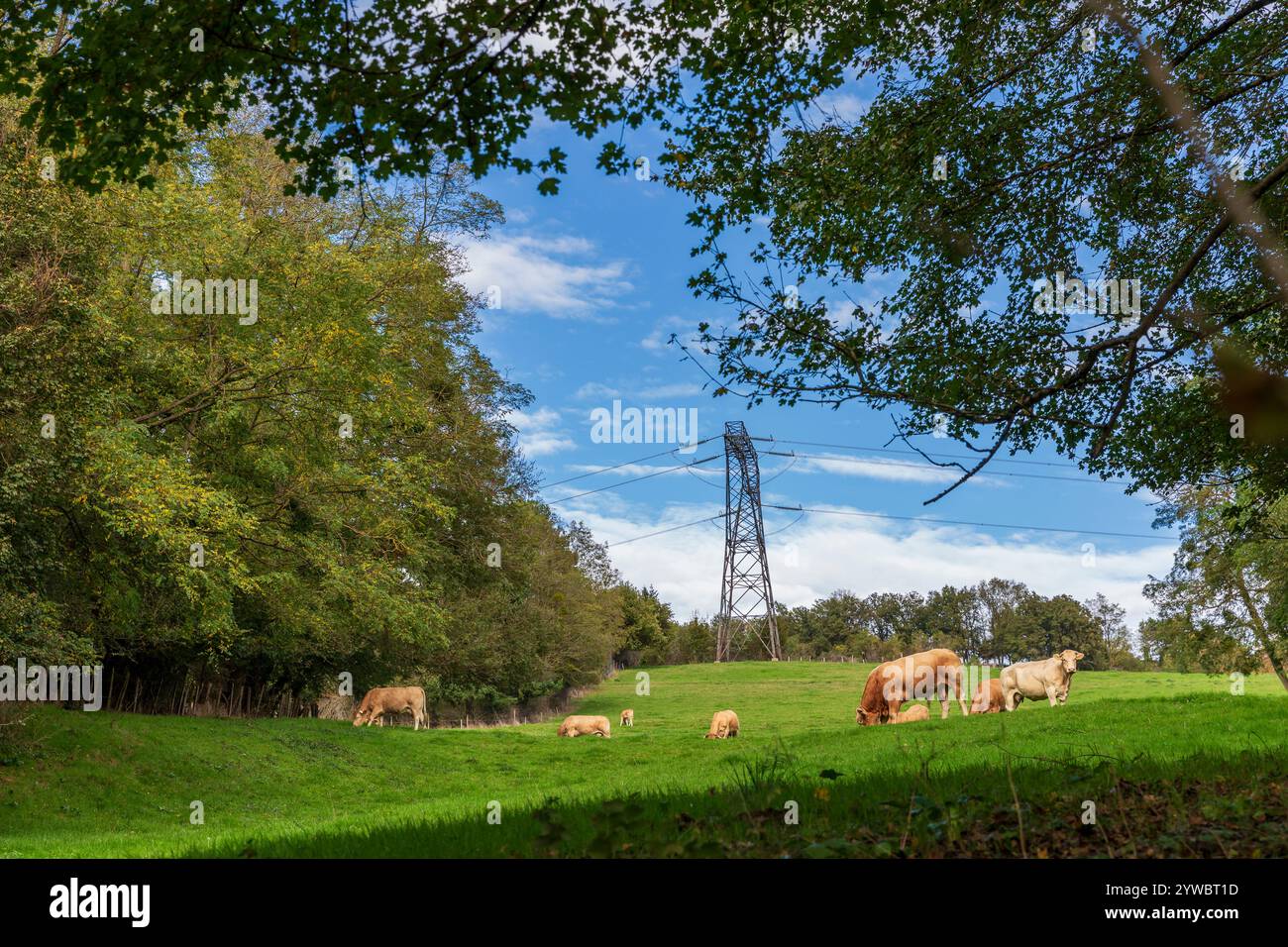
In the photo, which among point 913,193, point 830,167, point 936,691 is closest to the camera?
point 913,193

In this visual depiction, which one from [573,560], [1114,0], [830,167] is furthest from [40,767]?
[573,560]

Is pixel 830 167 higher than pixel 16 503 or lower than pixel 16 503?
higher

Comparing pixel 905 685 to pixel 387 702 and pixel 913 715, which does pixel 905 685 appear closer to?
pixel 913 715

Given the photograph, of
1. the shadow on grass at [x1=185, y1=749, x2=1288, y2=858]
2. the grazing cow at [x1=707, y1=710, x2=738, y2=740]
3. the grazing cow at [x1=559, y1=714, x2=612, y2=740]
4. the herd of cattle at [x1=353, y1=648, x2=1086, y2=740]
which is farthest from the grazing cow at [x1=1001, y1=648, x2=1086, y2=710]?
the shadow on grass at [x1=185, y1=749, x2=1288, y2=858]

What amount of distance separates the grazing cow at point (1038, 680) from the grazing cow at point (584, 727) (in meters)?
16.2

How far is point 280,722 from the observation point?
104 feet

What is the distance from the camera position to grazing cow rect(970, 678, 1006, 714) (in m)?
30.6

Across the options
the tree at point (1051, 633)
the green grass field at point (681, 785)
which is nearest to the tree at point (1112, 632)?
the tree at point (1051, 633)

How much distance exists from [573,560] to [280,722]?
130 feet

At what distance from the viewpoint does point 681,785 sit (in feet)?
41.2

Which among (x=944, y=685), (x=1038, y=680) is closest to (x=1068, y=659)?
(x=1038, y=680)

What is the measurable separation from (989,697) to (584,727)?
16.9 m

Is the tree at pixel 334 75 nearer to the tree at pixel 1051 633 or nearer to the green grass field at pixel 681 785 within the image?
the green grass field at pixel 681 785
